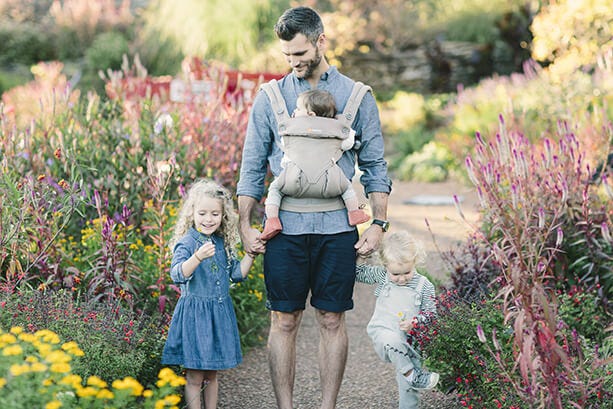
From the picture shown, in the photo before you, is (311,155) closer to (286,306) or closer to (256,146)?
(256,146)

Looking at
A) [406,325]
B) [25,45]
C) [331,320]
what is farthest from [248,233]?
[25,45]

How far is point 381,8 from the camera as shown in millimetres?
18891

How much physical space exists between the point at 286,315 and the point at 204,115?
2.80 meters

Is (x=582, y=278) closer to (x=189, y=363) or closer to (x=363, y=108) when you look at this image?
(x=363, y=108)

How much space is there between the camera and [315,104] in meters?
3.38

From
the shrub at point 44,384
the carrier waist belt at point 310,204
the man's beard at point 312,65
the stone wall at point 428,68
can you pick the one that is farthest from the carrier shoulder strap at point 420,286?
the stone wall at point 428,68

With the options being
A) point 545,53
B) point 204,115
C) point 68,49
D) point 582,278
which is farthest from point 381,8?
point 582,278

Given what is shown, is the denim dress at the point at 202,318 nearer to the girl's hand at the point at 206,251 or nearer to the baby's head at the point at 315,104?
the girl's hand at the point at 206,251

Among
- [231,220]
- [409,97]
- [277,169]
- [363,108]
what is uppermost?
[363,108]

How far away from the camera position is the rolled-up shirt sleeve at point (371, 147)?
11.7ft

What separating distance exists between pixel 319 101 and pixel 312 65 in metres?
0.21

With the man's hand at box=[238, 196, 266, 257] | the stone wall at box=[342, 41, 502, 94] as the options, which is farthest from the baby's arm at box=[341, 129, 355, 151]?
the stone wall at box=[342, 41, 502, 94]

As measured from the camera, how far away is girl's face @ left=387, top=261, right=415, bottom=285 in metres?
3.79

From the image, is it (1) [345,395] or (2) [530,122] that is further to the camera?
(2) [530,122]
